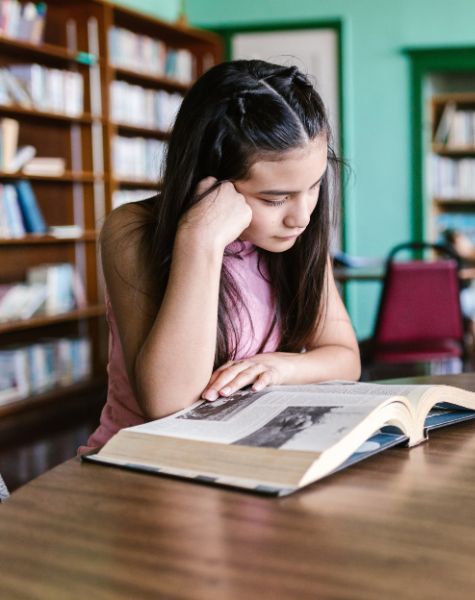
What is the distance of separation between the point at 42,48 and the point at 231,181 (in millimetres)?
3472

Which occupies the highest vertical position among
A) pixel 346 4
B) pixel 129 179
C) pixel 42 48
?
pixel 346 4

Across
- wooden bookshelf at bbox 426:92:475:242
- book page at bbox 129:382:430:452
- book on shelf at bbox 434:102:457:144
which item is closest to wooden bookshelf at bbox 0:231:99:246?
wooden bookshelf at bbox 426:92:475:242

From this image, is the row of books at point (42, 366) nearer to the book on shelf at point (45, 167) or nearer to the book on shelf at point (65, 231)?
the book on shelf at point (65, 231)

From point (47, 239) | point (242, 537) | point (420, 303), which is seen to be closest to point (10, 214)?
point (47, 239)

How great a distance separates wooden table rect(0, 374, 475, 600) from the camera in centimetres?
59

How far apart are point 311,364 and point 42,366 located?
11.3 feet

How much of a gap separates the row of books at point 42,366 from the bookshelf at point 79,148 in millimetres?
52

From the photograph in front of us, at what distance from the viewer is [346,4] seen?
19.9 feet

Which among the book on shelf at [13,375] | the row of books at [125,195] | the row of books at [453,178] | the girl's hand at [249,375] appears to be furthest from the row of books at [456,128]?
the girl's hand at [249,375]

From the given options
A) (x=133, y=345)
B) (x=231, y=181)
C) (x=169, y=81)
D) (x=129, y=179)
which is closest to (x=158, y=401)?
(x=133, y=345)

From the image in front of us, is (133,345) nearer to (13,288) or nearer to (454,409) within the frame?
(454,409)

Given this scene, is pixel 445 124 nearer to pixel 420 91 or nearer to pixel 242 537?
pixel 420 91

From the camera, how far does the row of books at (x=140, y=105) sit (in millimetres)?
5164

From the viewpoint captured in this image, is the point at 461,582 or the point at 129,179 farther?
the point at 129,179
